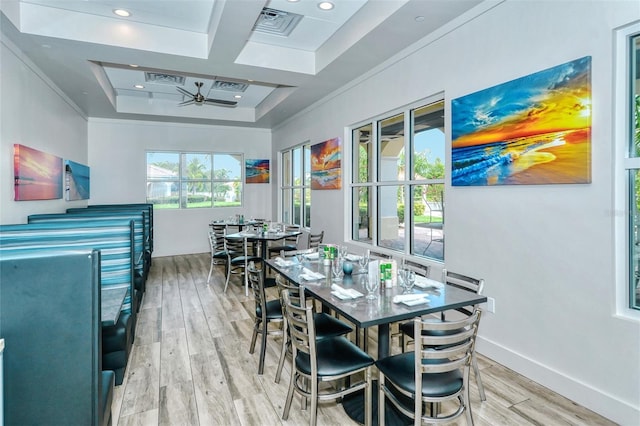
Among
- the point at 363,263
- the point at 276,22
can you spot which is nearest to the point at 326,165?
the point at 276,22

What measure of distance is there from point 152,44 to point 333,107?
9.36 feet

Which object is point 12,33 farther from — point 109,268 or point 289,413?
point 289,413

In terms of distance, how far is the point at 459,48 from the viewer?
342cm

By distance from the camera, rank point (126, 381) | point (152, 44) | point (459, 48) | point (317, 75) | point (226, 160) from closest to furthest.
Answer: point (126, 381)
point (459, 48)
point (152, 44)
point (317, 75)
point (226, 160)

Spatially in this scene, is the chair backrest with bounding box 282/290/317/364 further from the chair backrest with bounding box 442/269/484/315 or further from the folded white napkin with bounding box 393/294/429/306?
the chair backrest with bounding box 442/269/484/315

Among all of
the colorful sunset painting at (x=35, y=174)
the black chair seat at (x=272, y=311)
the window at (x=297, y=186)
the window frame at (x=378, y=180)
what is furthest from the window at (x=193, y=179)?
the black chair seat at (x=272, y=311)

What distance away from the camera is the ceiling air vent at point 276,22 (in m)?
3.92

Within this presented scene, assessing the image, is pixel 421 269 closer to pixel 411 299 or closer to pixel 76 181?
pixel 411 299

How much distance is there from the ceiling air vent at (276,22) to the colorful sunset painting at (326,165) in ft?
6.33

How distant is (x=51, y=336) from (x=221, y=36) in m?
3.47

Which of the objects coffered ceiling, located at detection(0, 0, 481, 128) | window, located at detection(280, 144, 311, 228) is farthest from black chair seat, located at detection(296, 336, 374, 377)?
window, located at detection(280, 144, 311, 228)

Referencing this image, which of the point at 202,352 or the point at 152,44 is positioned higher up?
the point at 152,44

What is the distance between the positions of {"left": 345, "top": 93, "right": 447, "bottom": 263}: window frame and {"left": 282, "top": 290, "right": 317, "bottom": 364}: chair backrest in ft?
7.62

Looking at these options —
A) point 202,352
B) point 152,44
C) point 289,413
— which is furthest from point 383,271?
point 152,44
